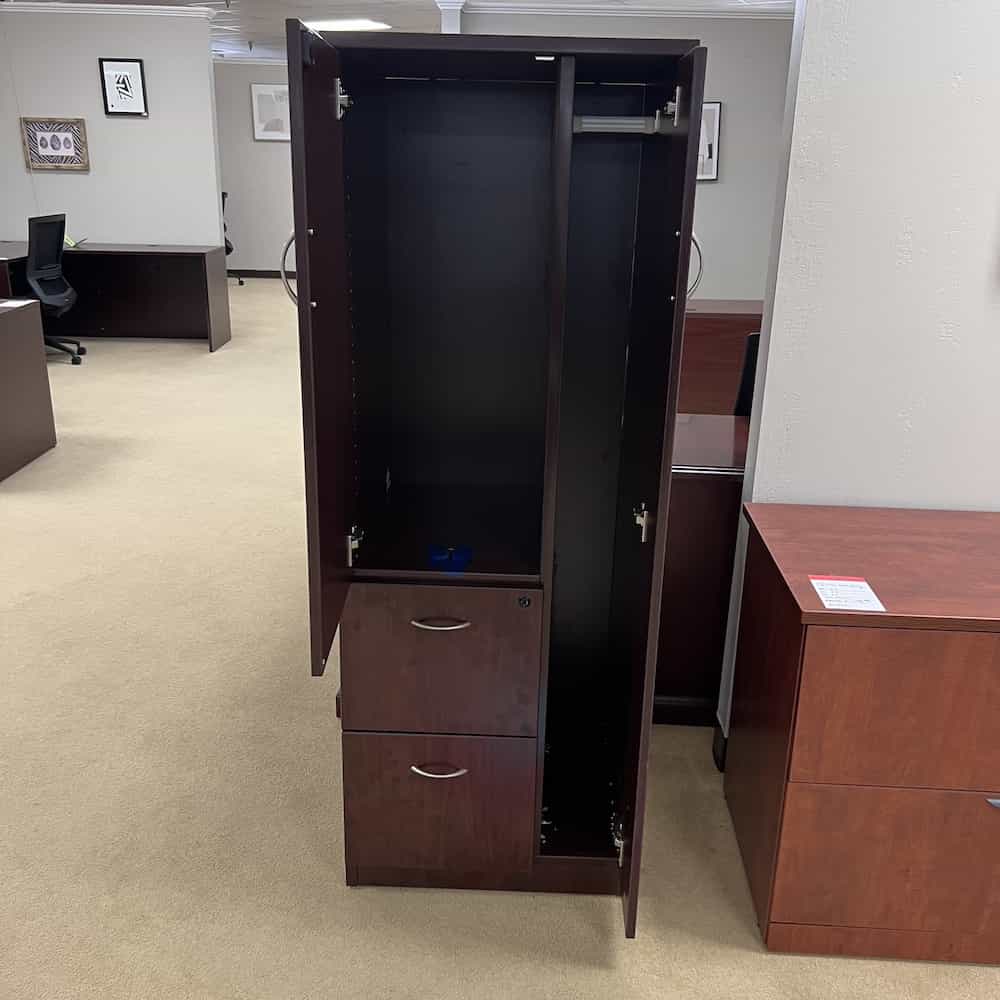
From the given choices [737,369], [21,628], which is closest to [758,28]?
[737,369]

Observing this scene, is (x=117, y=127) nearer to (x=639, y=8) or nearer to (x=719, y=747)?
(x=639, y=8)

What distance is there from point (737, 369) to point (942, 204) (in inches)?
92.2

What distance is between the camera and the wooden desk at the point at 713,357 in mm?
3986

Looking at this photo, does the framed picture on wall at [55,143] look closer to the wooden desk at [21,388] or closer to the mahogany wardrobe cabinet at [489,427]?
the wooden desk at [21,388]

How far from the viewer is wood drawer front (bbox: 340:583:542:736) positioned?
1528 millimetres

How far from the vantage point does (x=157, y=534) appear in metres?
3.39

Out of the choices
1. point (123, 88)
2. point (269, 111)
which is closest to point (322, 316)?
point (123, 88)

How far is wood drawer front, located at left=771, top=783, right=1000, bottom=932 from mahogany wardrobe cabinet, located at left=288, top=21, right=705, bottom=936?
0.29 metres

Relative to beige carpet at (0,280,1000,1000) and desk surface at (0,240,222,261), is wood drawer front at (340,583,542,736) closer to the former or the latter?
beige carpet at (0,280,1000,1000)

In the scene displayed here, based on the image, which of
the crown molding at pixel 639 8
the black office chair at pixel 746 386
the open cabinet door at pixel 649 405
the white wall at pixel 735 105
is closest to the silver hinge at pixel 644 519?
the open cabinet door at pixel 649 405

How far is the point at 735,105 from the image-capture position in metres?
6.20

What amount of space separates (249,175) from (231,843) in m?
9.68

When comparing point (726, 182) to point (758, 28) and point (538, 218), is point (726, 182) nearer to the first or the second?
point (758, 28)

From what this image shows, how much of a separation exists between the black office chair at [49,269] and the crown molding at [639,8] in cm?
302
